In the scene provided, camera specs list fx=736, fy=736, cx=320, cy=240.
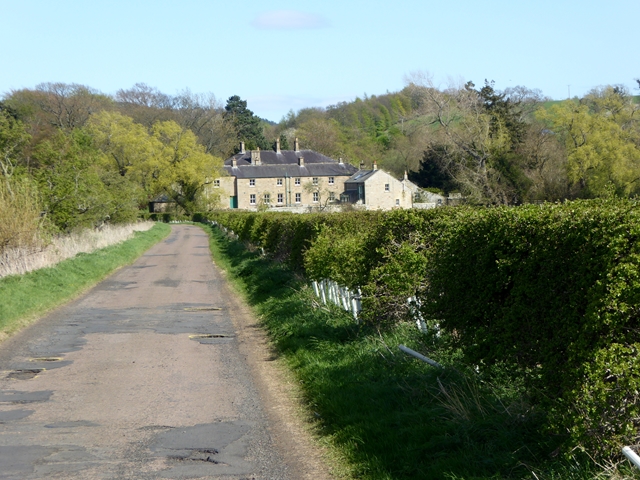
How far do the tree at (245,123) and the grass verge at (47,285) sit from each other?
94.1 meters

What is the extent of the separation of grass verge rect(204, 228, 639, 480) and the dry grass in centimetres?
1248

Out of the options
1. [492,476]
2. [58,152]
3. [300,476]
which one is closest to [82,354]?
[300,476]

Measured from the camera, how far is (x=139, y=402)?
A: 8953 millimetres

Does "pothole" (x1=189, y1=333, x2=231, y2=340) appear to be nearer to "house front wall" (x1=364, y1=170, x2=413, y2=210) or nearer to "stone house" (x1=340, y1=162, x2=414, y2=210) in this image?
"stone house" (x1=340, y1=162, x2=414, y2=210)

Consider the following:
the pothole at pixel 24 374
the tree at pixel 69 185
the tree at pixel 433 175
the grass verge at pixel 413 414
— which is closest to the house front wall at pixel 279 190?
the tree at pixel 433 175

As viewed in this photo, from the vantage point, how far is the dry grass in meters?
21.2

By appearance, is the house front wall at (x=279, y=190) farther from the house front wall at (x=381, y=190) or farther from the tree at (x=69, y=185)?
the tree at (x=69, y=185)

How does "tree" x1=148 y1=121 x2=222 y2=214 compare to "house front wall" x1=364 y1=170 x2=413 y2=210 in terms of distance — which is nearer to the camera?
"tree" x1=148 y1=121 x2=222 y2=214

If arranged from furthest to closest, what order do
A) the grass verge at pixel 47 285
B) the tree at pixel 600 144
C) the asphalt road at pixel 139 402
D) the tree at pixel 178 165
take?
the tree at pixel 178 165
the tree at pixel 600 144
the grass verge at pixel 47 285
the asphalt road at pixel 139 402

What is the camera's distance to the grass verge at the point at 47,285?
15508 mm

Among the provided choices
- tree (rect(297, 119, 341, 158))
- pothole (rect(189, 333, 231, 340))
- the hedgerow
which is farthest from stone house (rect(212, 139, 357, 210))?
the hedgerow

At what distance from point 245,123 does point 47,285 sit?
378 ft

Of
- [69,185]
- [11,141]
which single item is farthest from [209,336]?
[11,141]

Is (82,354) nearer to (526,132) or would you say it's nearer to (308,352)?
(308,352)
